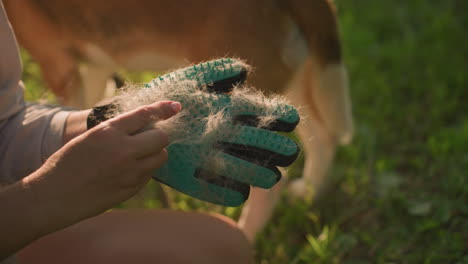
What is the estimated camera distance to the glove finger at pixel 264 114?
868mm

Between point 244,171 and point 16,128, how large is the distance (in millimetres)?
544

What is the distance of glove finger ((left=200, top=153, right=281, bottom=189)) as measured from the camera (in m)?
0.85

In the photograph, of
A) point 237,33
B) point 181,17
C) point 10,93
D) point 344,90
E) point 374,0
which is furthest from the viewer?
point 374,0

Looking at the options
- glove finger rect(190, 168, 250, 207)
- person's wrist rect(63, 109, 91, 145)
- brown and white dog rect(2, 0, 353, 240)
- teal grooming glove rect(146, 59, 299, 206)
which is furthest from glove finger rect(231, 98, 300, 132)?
brown and white dog rect(2, 0, 353, 240)

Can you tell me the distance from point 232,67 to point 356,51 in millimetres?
2414

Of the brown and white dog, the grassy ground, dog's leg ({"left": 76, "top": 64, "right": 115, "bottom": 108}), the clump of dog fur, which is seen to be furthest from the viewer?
dog's leg ({"left": 76, "top": 64, "right": 115, "bottom": 108})

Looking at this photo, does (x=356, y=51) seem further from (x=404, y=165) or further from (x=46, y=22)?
(x=46, y=22)

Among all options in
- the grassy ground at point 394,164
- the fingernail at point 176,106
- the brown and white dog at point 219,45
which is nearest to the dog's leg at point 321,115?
the brown and white dog at point 219,45

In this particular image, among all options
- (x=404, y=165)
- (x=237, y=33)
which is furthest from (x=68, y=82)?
(x=404, y=165)

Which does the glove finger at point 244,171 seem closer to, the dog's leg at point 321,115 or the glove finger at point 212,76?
the glove finger at point 212,76

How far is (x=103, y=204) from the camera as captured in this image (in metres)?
0.75

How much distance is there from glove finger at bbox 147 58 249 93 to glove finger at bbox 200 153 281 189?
5.7 inches

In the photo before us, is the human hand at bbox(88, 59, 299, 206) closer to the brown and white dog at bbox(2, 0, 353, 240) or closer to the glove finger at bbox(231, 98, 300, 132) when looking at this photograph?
the glove finger at bbox(231, 98, 300, 132)

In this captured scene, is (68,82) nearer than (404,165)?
Yes
